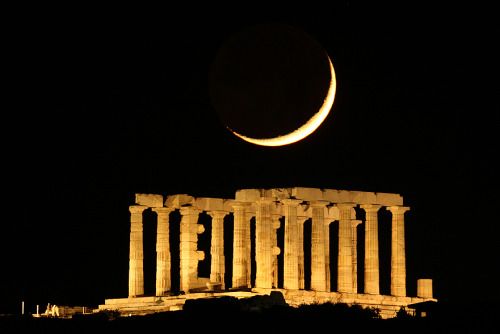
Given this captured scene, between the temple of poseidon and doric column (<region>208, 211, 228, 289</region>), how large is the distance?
6 centimetres

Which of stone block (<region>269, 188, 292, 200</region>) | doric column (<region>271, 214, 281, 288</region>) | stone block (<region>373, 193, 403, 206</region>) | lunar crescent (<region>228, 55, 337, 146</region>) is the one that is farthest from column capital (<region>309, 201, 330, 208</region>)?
lunar crescent (<region>228, 55, 337, 146</region>)

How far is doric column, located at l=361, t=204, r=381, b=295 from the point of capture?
9438cm

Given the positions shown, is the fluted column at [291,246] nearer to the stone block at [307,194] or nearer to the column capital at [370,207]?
the stone block at [307,194]

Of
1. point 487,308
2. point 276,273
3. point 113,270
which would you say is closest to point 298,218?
point 276,273

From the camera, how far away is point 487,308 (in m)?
68.6

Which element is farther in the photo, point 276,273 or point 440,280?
point 440,280

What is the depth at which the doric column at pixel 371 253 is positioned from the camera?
9438 cm

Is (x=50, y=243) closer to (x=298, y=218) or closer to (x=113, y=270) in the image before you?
(x=113, y=270)

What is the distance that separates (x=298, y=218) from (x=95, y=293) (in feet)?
53.1

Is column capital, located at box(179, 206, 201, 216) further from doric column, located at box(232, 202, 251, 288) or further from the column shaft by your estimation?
the column shaft

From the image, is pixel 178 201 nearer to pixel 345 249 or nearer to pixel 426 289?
pixel 345 249

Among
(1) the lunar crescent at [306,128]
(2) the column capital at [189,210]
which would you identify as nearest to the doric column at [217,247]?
(2) the column capital at [189,210]

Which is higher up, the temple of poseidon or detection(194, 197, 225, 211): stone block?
detection(194, 197, 225, 211): stone block

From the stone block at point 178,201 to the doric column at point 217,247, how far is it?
85.7 inches
